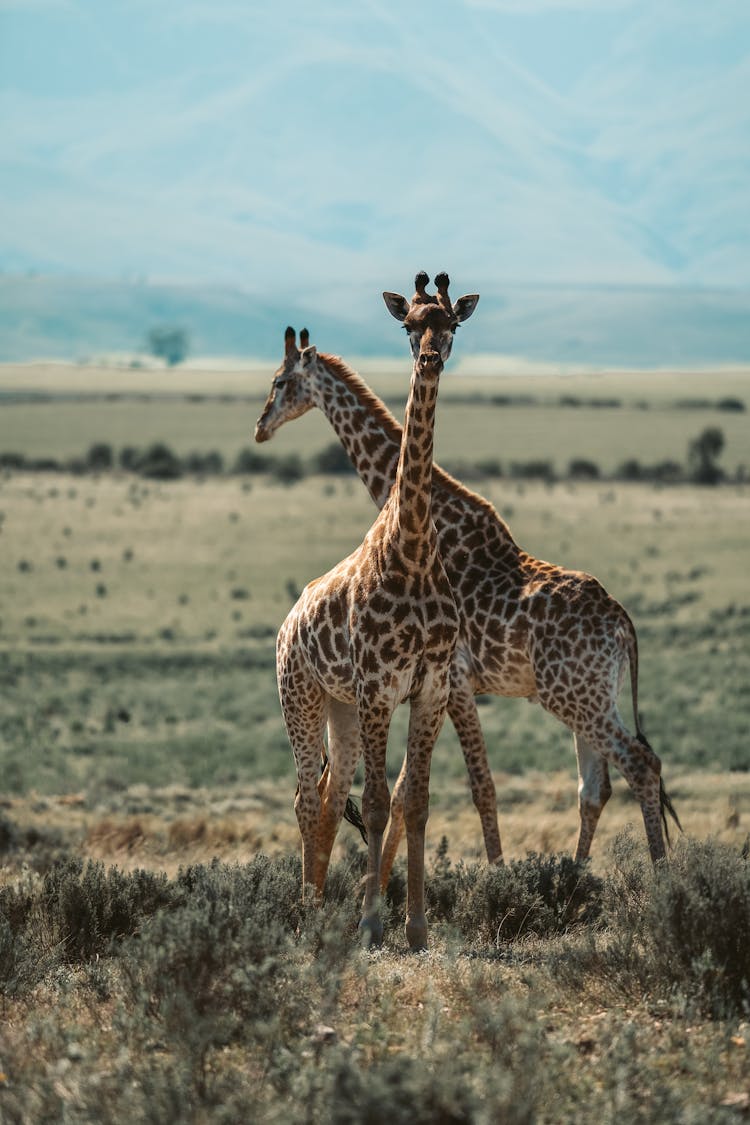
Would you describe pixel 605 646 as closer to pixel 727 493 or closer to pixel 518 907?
pixel 518 907

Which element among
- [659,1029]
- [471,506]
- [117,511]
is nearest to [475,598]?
[471,506]

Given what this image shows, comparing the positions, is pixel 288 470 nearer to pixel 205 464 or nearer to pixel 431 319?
pixel 205 464

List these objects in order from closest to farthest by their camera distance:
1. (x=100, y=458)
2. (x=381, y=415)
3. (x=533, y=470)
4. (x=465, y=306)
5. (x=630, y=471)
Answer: (x=465, y=306) < (x=381, y=415) < (x=630, y=471) < (x=533, y=470) < (x=100, y=458)

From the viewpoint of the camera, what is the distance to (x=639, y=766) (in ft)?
32.2

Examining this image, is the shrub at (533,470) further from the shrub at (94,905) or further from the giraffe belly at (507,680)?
the shrub at (94,905)

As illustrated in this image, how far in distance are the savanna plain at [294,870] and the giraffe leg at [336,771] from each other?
7.8 inches

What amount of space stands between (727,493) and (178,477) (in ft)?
71.9

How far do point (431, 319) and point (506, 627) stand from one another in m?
3.06

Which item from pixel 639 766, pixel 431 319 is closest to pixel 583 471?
pixel 639 766

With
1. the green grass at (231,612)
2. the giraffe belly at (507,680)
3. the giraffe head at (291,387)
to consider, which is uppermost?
the giraffe head at (291,387)

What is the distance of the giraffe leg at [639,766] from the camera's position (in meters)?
9.63

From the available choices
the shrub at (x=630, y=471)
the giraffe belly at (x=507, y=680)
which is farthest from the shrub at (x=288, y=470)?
the giraffe belly at (x=507, y=680)

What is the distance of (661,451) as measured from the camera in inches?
3329

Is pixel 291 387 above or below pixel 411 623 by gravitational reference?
above
